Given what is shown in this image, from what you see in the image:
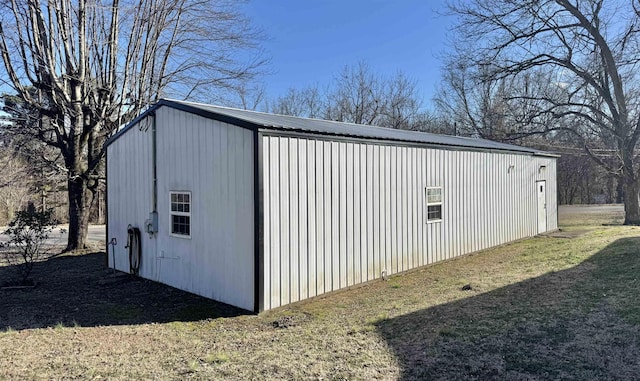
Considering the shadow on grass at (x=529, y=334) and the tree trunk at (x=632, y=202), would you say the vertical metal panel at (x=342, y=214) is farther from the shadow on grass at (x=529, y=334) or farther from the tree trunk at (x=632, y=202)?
the tree trunk at (x=632, y=202)

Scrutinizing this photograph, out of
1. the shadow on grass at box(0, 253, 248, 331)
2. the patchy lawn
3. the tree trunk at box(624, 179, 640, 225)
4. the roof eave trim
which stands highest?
the roof eave trim

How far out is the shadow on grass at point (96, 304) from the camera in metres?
5.86

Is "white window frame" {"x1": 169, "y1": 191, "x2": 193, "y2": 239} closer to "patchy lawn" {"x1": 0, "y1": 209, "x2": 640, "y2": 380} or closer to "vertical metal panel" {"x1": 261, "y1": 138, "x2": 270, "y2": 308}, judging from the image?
"patchy lawn" {"x1": 0, "y1": 209, "x2": 640, "y2": 380}

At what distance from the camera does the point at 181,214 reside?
7.40m

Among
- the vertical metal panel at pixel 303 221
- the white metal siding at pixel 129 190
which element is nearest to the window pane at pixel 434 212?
the vertical metal panel at pixel 303 221

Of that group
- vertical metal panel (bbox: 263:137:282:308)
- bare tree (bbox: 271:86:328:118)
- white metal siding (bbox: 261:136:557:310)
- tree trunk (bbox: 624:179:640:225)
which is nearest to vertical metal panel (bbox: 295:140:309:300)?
white metal siding (bbox: 261:136:557:310)

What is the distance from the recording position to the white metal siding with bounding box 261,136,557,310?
6.20 m

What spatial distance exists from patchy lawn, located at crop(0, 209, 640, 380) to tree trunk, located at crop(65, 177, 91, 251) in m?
4.47

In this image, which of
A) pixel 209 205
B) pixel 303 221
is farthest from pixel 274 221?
pixel 209 205

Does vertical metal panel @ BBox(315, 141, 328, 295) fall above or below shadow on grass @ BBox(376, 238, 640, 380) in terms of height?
above

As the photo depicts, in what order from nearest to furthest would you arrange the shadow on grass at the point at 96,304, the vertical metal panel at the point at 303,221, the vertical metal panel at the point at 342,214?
the shadow on grass at the point at 96,304
the vertical metal panel at the point at 303,221
the vertical metal panel at the point at 342,214

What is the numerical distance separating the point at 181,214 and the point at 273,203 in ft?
7.31

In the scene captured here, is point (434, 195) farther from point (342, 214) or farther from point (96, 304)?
point (96, 304)

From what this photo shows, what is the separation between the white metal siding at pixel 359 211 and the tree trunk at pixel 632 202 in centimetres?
989
